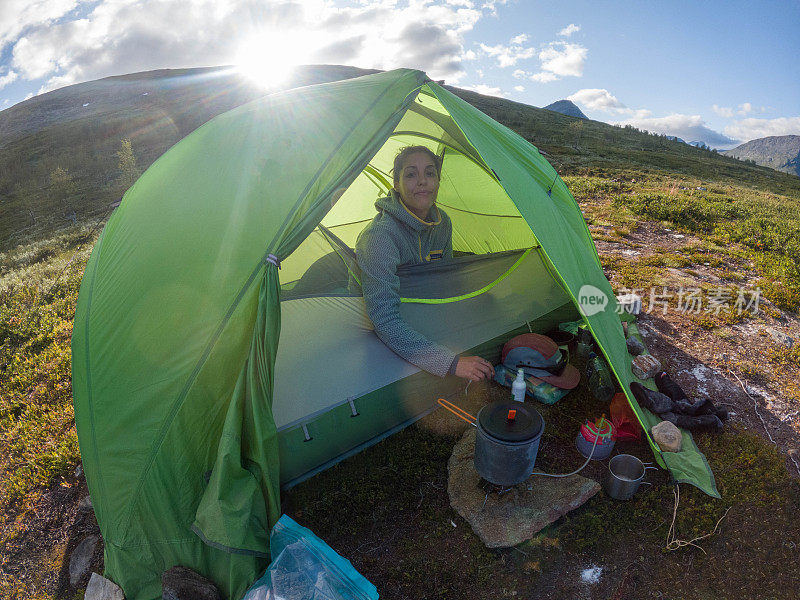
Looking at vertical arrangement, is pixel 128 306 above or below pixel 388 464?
above

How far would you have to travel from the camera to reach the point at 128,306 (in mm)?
3199

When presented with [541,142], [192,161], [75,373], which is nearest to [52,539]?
[75,373]

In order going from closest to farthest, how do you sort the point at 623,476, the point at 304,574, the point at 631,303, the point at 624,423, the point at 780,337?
the point at 304,574
the point at 623,476
the point at 624,423
the point at 780,337
the point at 631,303

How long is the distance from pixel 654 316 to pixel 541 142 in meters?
34.2

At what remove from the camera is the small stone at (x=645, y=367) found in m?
4.36

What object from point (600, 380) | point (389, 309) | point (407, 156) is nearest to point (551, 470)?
point (600, 380)

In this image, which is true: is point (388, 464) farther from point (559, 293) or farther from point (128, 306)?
point (559, 293)

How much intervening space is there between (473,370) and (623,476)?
1.44 meters

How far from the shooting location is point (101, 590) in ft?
9.39

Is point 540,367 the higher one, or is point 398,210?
point 398,210

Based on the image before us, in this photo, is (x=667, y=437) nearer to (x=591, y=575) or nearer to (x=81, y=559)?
(x=591, y=575)

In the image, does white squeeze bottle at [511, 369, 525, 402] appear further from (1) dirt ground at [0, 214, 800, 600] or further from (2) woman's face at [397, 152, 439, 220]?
(2) woman's face at [397, 152, 439, 220]

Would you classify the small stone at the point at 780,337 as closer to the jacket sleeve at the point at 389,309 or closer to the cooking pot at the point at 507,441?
the cooking pot at the point at 507,441

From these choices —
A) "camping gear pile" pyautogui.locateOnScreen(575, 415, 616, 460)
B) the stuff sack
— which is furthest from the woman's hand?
the stuff sack
